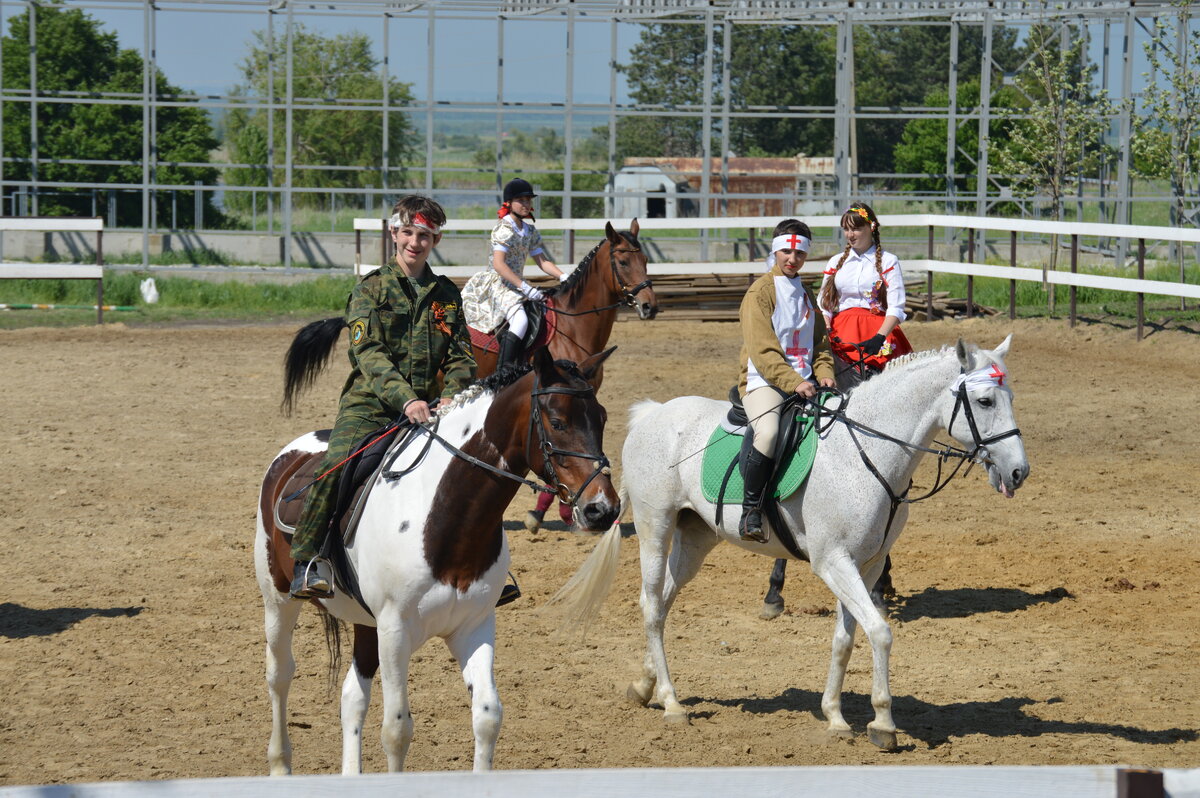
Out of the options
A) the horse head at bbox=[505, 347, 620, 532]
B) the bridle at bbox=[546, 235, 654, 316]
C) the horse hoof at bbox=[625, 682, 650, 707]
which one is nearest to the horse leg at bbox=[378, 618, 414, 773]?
the horse head at bbox=[505, 347, 620, 532]

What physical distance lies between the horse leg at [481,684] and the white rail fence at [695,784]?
1852 millimetres

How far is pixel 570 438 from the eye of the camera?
16.1ft

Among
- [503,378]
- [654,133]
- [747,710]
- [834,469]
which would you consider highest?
[654,133]

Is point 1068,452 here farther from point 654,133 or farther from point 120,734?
point 654,133

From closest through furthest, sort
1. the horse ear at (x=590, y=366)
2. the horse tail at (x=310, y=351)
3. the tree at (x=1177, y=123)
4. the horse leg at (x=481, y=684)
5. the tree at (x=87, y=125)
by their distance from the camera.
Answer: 1. the horse leg at (x=481, y=684)
2. the horse ear at (x=590, y=366)
3. the horse tail at (x=310, y=351)
4. the tree at (x=1177, y=123)
5. the tree at (x=87, y=125)

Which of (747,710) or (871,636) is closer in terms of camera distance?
(871,636)

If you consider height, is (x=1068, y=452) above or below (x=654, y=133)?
below

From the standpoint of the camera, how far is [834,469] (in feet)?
22.1

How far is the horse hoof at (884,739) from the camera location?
20.7ft

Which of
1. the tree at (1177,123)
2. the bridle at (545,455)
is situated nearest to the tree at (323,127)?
→ the tree at (1177,123)

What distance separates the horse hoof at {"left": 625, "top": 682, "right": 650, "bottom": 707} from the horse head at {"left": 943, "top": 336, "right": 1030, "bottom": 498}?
82.6 inches

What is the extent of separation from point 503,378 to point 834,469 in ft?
7.14

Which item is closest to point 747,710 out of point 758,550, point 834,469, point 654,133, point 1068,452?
point 758,550

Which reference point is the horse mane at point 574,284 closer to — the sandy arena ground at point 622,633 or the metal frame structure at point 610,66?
the sandy arena ground at point 622,633
